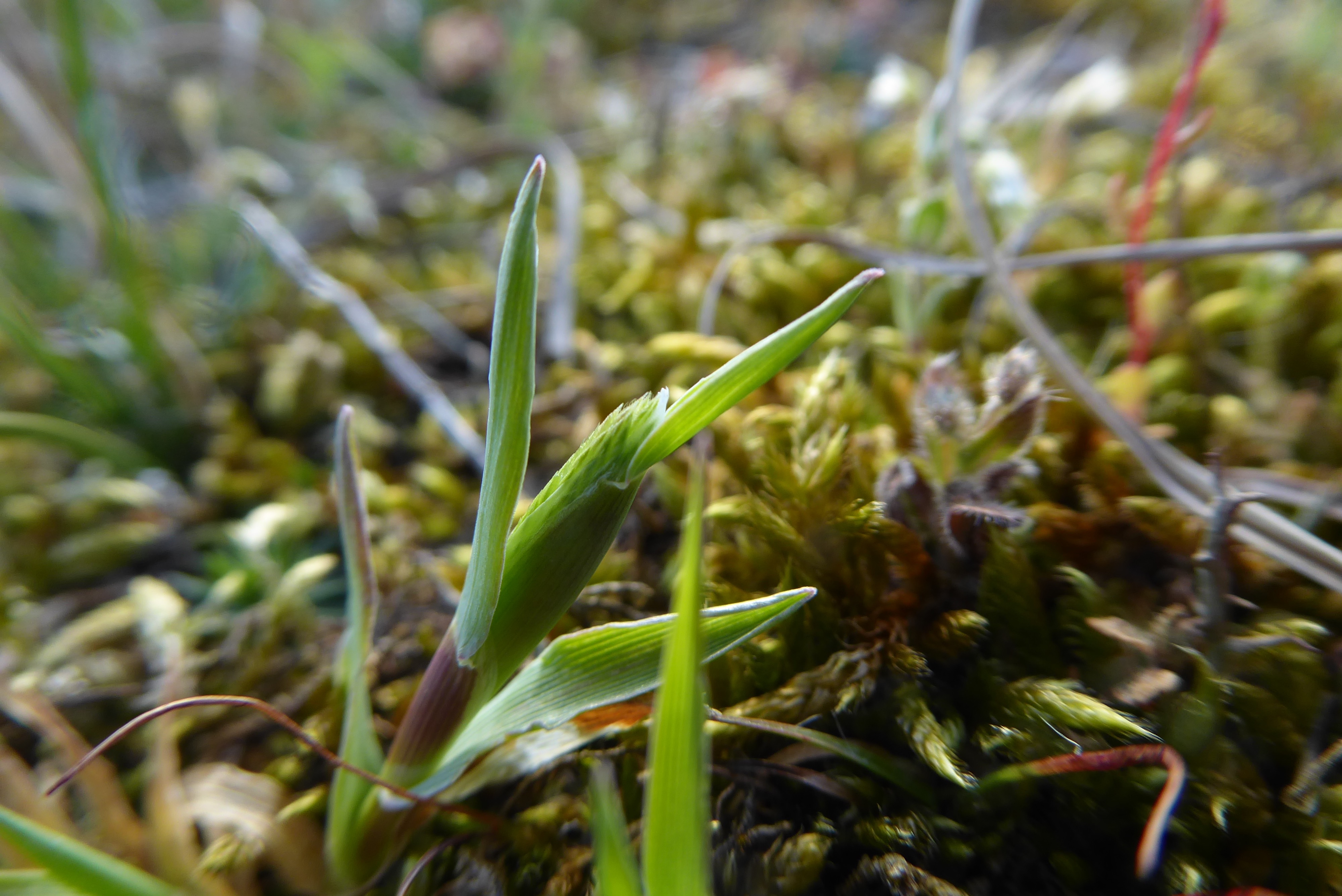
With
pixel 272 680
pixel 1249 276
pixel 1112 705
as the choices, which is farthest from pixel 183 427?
pixel 1249 276

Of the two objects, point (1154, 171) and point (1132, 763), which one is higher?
point (1154, 171)

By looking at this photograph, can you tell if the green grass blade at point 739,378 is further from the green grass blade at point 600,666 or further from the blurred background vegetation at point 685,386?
the blurred background vegetation at point 685,386

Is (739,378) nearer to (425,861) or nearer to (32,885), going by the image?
(425,861)

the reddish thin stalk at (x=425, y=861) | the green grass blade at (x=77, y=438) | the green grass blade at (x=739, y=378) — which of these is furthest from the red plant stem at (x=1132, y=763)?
the green grass blade at (x=77, y=438)

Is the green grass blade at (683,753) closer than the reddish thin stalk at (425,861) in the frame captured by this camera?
Yes

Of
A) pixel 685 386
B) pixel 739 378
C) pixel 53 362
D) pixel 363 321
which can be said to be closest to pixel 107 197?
pixel 53 362

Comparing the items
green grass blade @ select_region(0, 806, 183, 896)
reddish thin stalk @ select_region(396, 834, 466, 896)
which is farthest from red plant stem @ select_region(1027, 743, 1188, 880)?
green grass blade @ select_region(0, 806, 183, 896)
